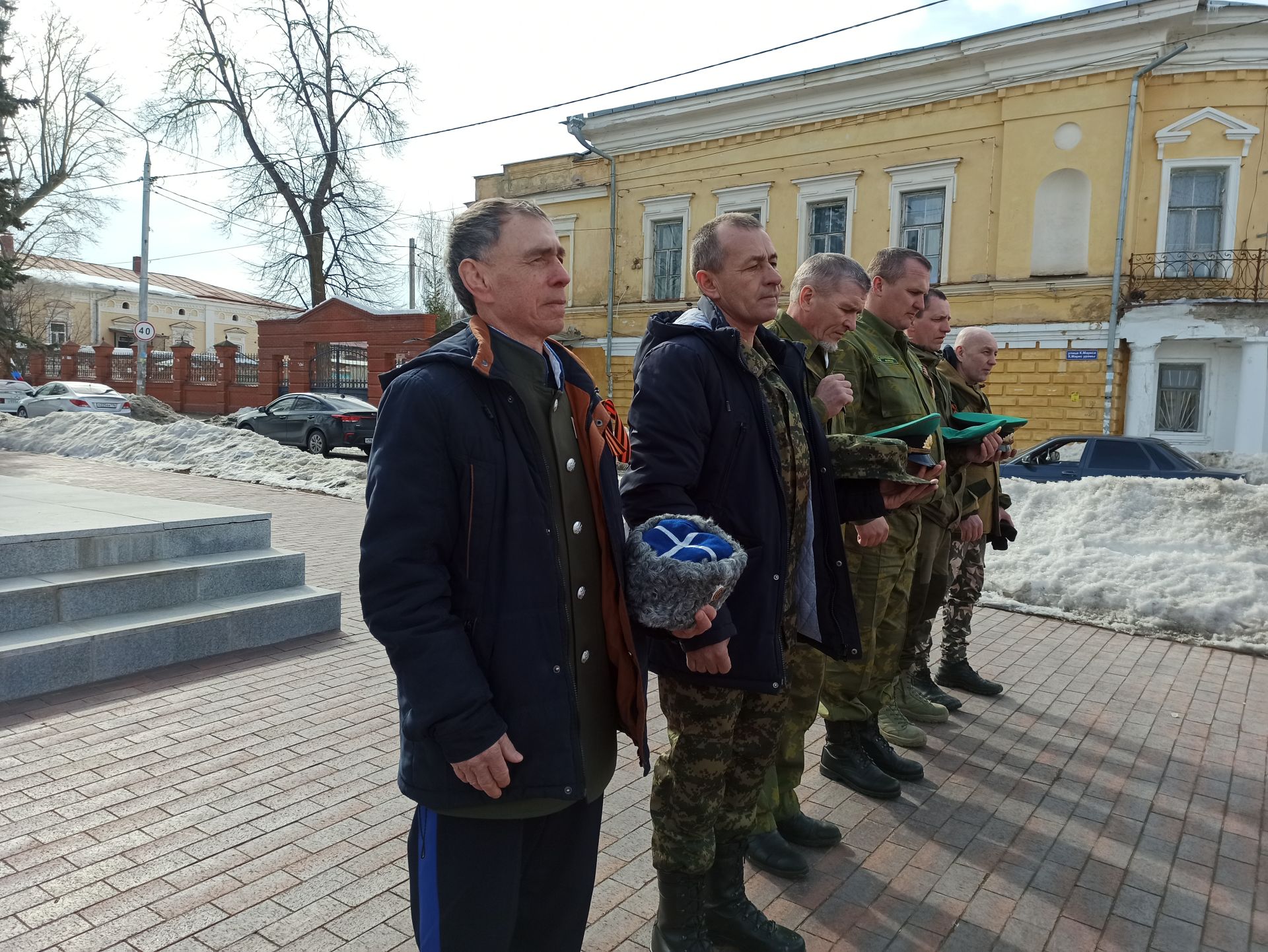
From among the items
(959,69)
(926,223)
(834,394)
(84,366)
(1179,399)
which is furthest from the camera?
(84,366)

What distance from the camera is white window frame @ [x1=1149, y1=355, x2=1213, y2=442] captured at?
17.6 m

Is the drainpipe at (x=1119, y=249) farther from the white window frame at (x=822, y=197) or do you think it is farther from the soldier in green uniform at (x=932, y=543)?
the soldier in green uniform at (x=932, y=543)

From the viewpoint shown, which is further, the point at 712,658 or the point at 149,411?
the point at 149,411

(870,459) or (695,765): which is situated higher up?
(870,459)

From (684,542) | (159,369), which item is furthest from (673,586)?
(159,369)

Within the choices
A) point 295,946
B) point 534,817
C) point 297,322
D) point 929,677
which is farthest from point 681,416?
point 297,322

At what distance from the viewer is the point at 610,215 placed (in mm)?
24609

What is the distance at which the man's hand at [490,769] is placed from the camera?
5.63ft

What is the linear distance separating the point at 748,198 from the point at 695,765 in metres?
21.4

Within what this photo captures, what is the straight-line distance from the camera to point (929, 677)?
507 cm

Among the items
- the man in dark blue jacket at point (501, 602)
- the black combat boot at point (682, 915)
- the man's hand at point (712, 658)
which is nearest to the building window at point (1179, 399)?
the black combat boot at point (682, 915)

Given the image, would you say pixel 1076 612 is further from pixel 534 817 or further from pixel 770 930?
pixel 534 817

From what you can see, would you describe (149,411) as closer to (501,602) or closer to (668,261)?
(668,261)

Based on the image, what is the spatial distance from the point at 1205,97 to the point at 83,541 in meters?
20.1
